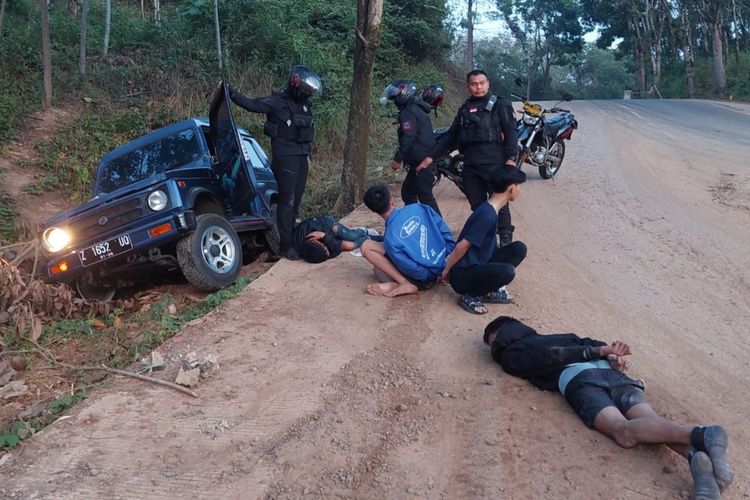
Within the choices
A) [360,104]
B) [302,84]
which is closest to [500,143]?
[302,84]

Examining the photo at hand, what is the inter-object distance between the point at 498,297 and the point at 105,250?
3.51m

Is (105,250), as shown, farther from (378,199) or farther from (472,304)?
(472,304)

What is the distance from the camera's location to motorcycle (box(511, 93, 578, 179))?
1046cm

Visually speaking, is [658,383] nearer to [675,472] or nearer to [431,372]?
[675,472]

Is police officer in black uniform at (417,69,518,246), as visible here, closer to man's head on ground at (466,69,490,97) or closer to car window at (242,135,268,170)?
man's head on ground at (466,69,490,97)

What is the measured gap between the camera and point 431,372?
4633mm

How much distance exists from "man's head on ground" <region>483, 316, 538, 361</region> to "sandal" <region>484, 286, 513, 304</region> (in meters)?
1.10

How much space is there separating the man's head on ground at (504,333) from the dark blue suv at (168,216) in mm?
2930

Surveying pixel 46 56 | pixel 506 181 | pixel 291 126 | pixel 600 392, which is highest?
pixel 46 56

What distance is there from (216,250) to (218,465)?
3283mm

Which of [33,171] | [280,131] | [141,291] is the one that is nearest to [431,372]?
[280,131]

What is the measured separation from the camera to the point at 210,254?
6523mm

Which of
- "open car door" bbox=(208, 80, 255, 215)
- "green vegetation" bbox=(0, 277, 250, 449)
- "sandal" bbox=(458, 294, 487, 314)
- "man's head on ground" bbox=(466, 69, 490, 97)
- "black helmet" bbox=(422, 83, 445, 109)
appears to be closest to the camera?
"green vegetation" bbox=(0, 277, 250, 449)

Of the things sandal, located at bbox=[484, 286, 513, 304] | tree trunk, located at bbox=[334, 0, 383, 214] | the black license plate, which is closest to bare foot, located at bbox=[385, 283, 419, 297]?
sandal, located at bbox=[484, 286, 513, 304]
